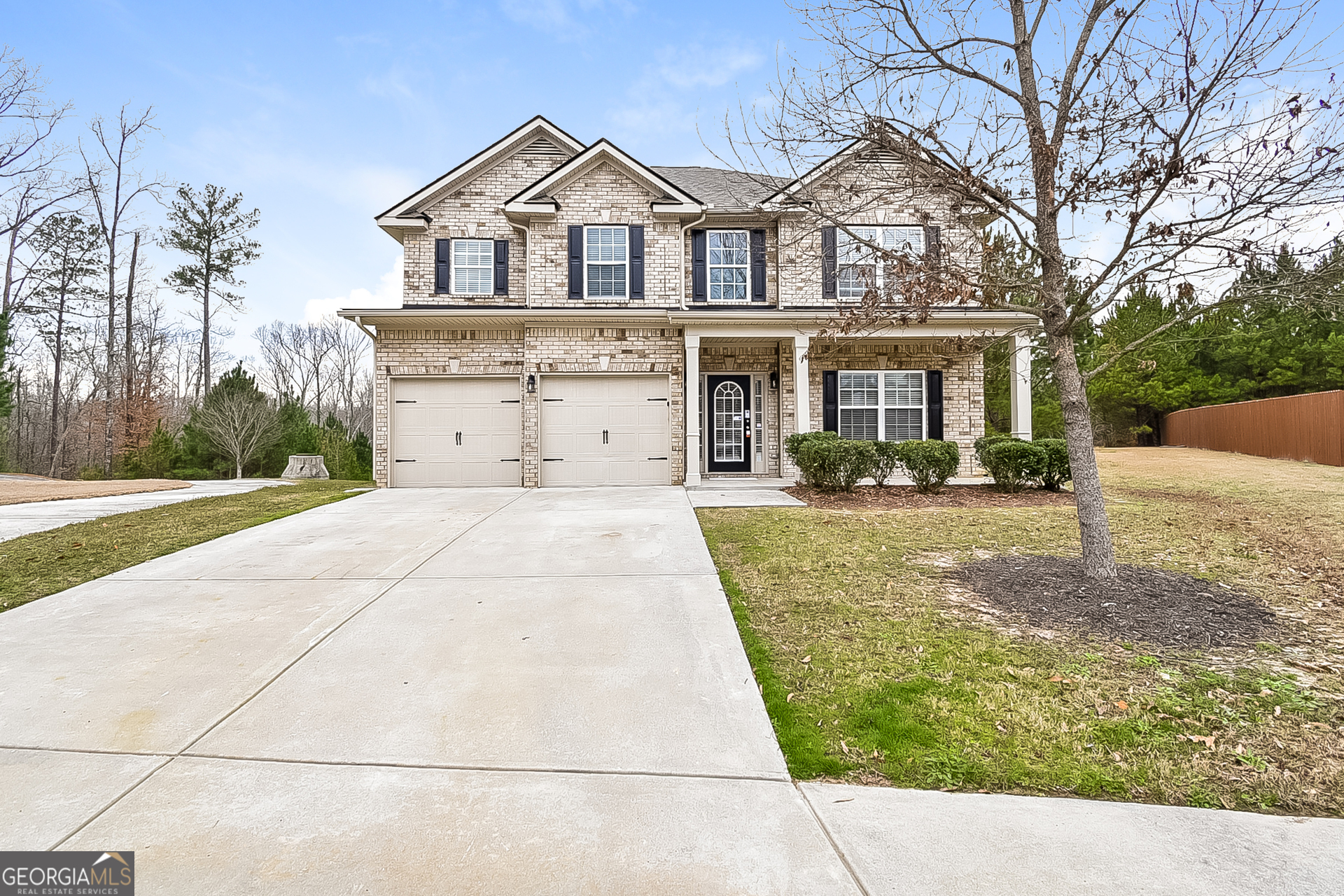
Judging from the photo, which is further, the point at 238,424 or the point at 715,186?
the point at 238,424

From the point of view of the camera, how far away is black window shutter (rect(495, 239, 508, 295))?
1304 cm

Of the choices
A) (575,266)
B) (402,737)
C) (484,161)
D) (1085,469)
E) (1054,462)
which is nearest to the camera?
(402,737)

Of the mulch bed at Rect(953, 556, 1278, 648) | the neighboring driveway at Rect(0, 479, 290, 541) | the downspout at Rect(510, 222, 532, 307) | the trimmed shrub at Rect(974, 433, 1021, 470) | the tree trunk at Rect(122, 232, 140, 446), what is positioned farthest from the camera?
the tree trunk at Rect(122, 232, 140, 446)

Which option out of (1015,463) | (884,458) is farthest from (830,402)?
(1015,463)

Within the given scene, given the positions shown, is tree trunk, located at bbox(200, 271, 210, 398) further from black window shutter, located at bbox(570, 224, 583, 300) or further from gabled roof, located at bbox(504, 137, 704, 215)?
black window shutter, located at bbox(570, 224, 583, 300)

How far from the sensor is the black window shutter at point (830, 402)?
13.0 metres

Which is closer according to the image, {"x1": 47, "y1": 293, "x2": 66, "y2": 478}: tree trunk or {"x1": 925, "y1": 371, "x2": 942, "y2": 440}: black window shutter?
{"x1": 925, "y1": 371, "x2": 942, "y2": 440}: black window shutter

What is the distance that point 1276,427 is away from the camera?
57.7 ft

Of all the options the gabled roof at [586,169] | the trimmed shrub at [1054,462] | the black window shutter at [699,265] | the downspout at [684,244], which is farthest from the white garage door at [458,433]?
the trimmed shrub at [1054,462]

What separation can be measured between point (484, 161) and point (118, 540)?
9984 millimetres

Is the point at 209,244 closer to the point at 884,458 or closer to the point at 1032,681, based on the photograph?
the point at 884,458

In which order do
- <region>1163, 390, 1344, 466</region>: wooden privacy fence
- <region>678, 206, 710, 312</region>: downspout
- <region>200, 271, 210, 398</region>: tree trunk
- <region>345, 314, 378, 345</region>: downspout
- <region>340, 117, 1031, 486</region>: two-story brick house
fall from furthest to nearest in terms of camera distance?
<region>200, 271, 210, 398</region>: tree trunk
<region>1163, 390, 1344, 466</region>: wooden privacy fence
<region>678, 206, 710, 312</region>: downspout
<region>340, 117, 1031, 486</region>: two-story brick house
<region>345, 314, 378, 345</region>: downspout

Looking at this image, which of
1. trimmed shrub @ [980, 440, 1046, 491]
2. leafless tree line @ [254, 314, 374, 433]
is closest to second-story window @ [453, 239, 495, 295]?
trimmed shrub @ [980, 440, 1046, 491]

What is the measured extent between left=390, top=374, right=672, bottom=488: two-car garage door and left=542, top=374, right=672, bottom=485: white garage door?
0.01 meters
